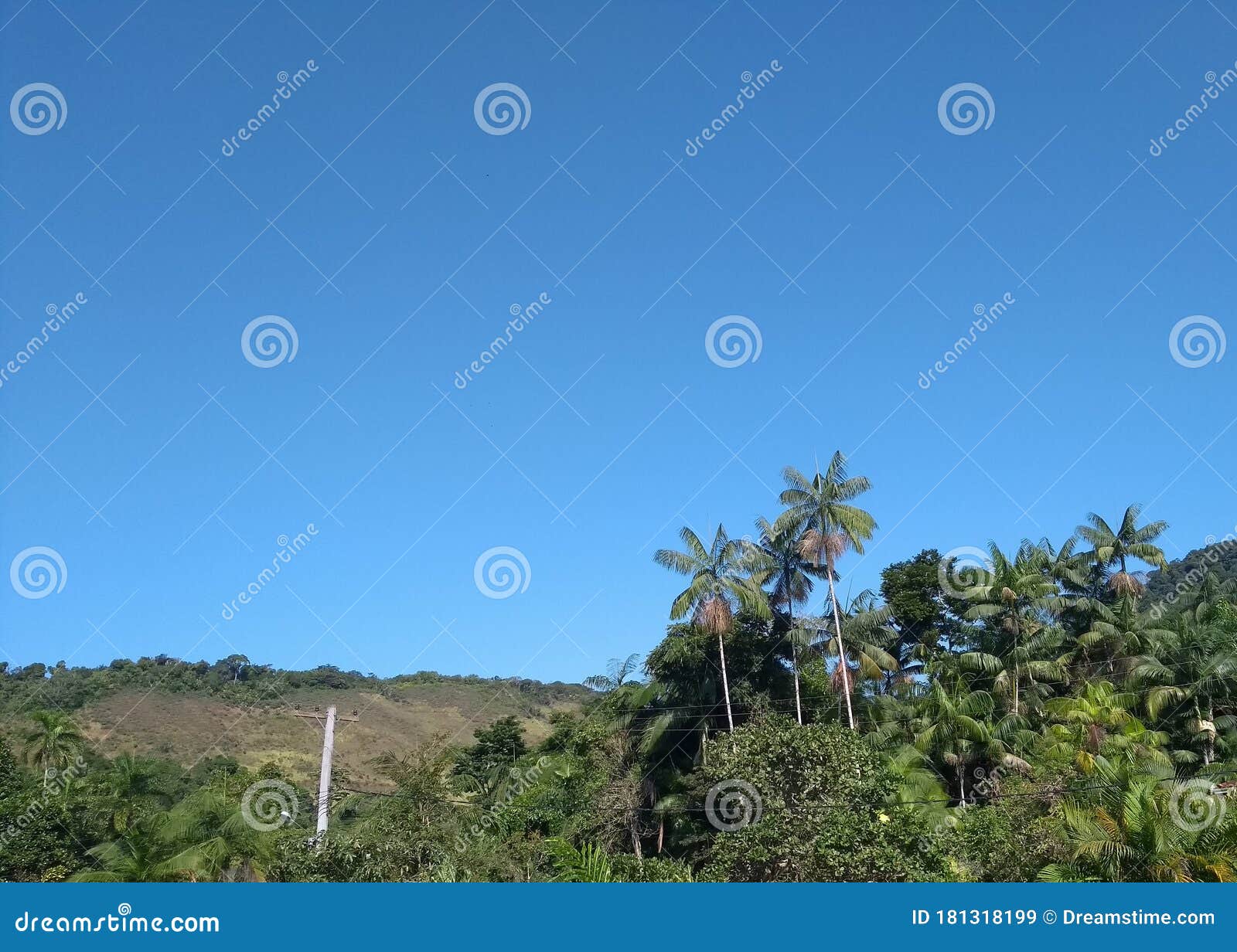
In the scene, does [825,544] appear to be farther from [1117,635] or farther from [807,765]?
[807,765]

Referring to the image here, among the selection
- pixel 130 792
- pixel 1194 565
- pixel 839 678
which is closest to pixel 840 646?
pixel 839 678

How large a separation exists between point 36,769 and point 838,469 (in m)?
35.3

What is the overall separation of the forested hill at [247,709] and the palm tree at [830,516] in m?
26.2

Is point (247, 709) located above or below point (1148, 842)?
above

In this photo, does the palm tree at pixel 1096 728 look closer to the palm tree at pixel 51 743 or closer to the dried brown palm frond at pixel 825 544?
the dried brown palm frond at pixel 825 544

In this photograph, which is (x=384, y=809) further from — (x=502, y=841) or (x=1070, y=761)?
(x=1070, y=761)

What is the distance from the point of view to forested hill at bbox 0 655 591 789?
6662cm

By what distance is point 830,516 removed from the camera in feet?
133

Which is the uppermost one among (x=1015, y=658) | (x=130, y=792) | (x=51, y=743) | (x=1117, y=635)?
(x=1117, y=635)

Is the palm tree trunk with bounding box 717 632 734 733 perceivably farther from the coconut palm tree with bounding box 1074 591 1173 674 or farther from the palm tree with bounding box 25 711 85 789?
the palm tree with bounding box 25 711 85 789

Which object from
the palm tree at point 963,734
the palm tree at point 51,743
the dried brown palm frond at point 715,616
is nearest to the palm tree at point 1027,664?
the palm tree at point 963,734

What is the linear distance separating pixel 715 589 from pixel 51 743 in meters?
29.2

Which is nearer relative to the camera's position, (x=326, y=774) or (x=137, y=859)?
(x=326, y=774)

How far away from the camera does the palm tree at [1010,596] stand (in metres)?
44.1
